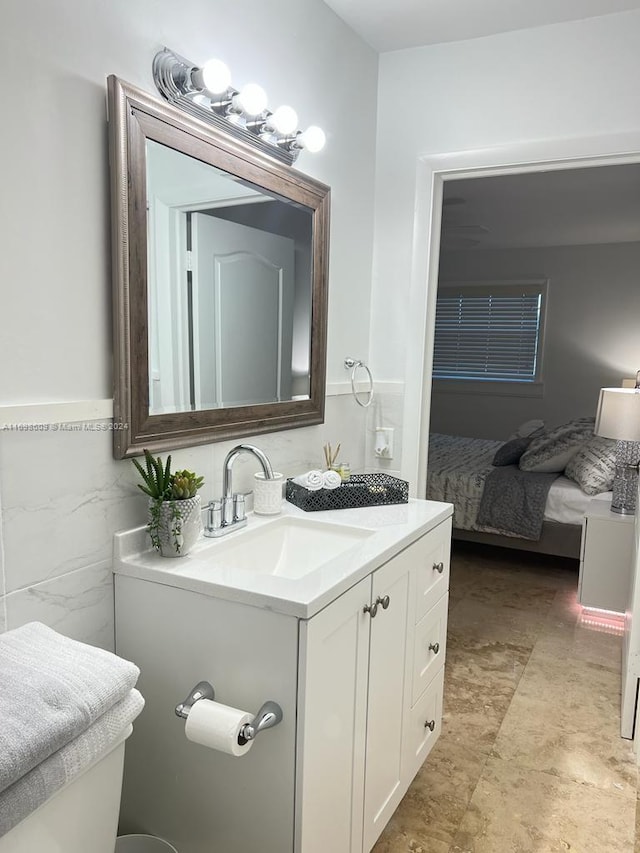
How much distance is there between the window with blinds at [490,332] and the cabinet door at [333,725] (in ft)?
17.7

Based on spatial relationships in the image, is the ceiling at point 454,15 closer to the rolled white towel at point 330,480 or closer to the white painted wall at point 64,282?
the white painted wall at point 64,282

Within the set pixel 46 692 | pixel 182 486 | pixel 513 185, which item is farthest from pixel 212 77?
pixel 513 185

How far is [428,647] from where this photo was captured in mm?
2023

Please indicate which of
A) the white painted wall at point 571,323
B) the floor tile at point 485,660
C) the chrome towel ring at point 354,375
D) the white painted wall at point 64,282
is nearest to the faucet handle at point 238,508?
the white painted wall at point 64,282

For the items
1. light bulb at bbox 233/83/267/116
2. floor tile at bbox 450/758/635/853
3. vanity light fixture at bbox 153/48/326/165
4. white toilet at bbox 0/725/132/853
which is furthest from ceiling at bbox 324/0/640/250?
white toilet at bbox 0/725/132/853

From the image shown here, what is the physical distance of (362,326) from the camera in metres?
2.59

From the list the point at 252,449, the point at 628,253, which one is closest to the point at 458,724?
the point at 252,449

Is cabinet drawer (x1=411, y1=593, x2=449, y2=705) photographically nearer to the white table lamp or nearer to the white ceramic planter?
the white ceramic planter

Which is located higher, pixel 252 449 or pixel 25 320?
pixel 25 320

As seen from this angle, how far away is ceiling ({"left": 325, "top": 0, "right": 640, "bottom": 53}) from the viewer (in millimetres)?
2125

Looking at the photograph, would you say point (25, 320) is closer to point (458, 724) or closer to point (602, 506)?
point (458, 724)

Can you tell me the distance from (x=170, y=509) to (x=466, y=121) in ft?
6.03

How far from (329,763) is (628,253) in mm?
5788

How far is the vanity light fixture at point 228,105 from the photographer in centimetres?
155
